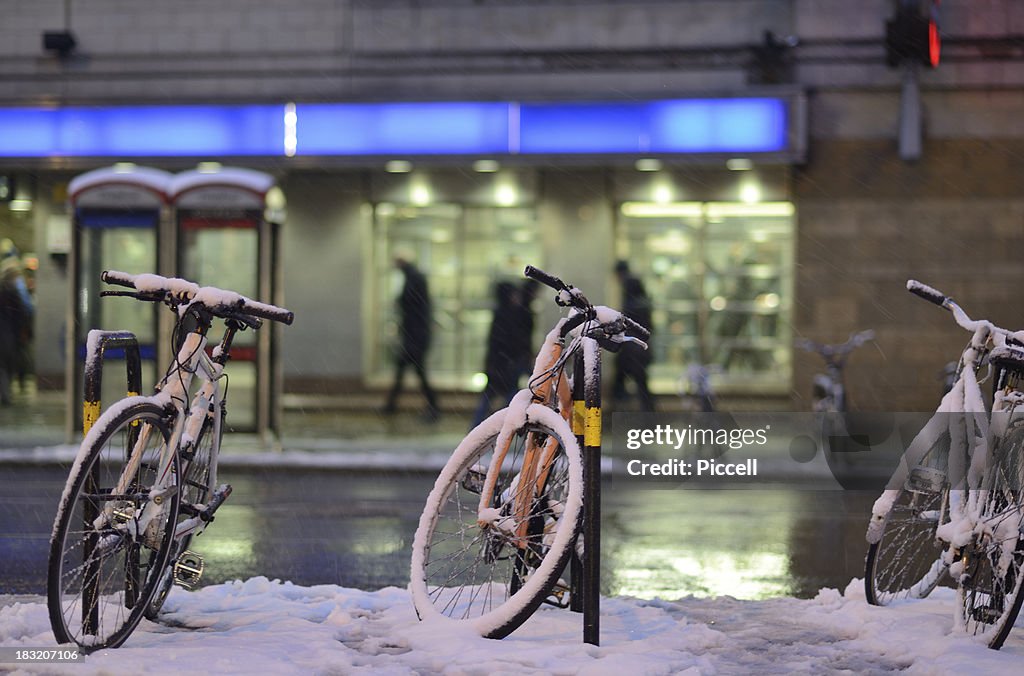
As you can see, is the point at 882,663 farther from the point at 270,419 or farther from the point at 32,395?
the point at 32,395

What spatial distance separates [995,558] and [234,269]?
10600 millimetres

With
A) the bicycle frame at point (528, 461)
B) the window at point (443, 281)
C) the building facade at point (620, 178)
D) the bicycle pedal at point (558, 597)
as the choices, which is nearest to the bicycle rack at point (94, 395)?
the bicycle frame at point (528, 461)

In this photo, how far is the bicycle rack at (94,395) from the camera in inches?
197

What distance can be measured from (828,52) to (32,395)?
12.1m

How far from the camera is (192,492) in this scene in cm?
563

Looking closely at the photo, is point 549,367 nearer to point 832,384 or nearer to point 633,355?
point 832,384

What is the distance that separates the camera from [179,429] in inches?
206

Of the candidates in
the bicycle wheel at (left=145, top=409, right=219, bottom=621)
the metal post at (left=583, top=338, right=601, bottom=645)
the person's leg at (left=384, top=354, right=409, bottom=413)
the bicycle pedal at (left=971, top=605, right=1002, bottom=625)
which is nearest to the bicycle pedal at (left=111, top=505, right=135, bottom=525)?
the bicycle wheel at (left=145, top=409, right=219, bottom=621)

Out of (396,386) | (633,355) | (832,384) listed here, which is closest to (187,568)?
(832,384)

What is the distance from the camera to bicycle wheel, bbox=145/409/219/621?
214 inches

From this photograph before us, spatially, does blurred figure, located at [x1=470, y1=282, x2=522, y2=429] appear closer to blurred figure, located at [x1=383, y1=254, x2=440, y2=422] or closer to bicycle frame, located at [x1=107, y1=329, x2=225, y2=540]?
blurred figure, located at [x1=383, y1=254, x2=440, y2=422]

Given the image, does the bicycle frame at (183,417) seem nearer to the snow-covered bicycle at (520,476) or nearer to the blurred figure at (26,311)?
the snow-covered bicycle at (520,476)

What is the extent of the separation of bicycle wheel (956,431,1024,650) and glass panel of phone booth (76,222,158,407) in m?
10.7

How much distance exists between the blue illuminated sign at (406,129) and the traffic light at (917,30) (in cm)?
165
